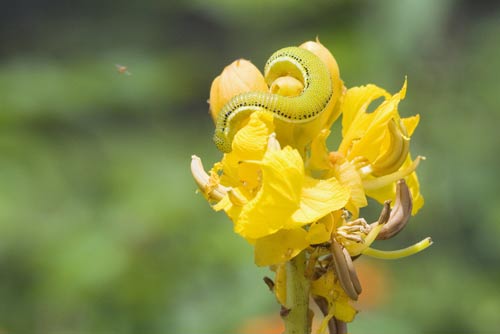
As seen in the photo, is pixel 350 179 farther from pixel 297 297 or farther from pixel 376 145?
pixel 297 297

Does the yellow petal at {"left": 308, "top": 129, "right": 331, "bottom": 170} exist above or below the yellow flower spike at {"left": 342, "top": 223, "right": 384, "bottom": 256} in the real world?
above

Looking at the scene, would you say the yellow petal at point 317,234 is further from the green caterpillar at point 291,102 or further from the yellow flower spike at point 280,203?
the green caterpillar at point 291,102

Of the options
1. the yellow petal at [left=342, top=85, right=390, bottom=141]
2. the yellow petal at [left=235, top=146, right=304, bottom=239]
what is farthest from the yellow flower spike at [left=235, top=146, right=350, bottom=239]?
the yellow petal at [left=342, top=85, right=390, bottom=141]

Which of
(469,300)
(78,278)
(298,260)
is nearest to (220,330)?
(78,278)

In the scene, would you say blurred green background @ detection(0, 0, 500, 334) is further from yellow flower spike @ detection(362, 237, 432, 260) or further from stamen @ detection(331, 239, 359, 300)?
stamen @ detection(331, 239, 359, 300)

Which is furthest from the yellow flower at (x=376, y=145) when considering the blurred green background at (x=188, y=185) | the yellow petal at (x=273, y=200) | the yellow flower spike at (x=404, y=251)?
the blurred green background at (x=188, y=185)

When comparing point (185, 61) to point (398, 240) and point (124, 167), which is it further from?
point (398, 240)

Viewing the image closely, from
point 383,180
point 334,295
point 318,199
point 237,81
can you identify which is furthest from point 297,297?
point 237,81

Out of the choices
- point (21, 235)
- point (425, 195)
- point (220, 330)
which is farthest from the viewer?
point (425, 195)
